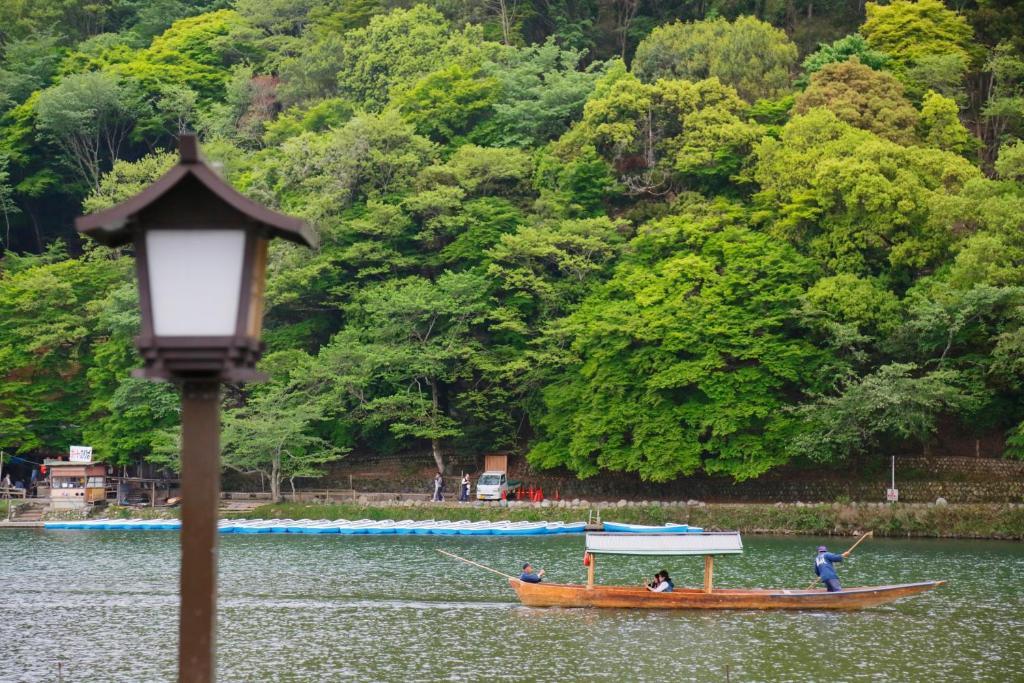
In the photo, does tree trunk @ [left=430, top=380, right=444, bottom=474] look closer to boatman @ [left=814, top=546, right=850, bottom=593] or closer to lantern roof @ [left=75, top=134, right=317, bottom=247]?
boatman @ [left=814, top=546, right=850, bottom=593]

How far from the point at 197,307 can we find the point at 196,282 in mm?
124

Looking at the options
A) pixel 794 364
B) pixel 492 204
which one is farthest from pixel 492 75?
pixel 794 364

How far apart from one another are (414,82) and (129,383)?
82.5 feet

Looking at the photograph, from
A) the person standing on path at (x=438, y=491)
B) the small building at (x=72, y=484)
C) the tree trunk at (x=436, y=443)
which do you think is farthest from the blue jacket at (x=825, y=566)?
the small building at (x=72, y=484)

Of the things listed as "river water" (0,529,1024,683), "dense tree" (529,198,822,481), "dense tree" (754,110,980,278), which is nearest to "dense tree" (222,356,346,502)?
"dense tree" (529,198,822,481)

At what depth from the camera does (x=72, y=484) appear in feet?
186

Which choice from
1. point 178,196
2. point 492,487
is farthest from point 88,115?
point 178,196

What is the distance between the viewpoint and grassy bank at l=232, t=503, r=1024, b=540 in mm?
44688

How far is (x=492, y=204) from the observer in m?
60.6

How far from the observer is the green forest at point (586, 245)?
50.1m

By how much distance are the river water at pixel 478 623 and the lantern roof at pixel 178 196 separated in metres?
17.0

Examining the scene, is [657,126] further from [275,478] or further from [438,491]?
[275,478]

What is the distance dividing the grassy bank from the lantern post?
135ft

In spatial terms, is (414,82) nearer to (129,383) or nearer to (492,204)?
(492,204)
